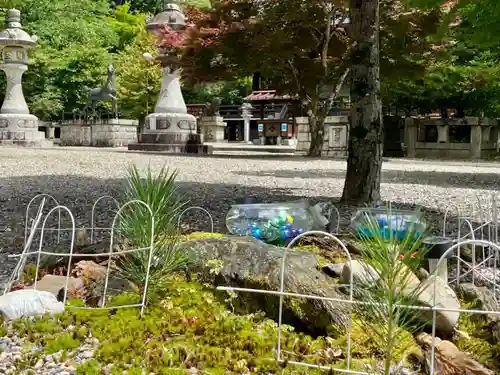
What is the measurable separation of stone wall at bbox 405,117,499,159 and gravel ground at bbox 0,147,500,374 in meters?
5.58

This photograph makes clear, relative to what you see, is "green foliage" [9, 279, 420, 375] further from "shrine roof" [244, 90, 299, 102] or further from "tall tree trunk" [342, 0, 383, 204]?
"shrine roof" [244, 90, 299, 102]

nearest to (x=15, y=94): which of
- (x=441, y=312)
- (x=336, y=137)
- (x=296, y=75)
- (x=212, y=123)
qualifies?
(x=212, y=123)

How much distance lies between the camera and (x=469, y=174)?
12.8 meters

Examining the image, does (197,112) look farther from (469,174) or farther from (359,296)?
(359,296)

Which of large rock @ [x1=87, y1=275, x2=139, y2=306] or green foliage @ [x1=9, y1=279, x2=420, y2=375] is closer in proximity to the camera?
green foliage @ [x1=9, y1=279, x2=420, y2=375]

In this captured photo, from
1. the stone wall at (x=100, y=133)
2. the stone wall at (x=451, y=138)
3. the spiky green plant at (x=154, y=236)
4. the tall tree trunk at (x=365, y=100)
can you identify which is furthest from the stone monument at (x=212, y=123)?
the spiky green plant at (x=154, y=236)

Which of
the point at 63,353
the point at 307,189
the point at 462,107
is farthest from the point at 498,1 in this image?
the point at 462,107

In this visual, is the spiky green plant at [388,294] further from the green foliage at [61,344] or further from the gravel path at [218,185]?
the gravel path at [218,185]

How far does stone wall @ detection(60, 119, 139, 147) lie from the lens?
24.8 meters

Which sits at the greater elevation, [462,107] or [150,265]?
[462,107]

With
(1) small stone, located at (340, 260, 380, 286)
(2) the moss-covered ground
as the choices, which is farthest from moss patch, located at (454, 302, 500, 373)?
(1) small stone, located at (340, 260, 380, 286)

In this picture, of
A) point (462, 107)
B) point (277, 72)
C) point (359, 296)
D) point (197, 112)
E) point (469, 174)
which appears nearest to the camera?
point (359, 296)

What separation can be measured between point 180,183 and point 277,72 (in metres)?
9.39

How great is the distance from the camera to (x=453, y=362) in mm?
2451
